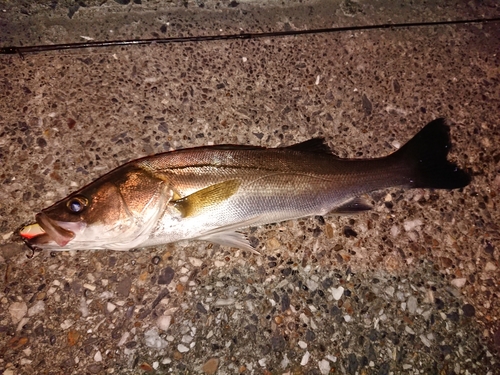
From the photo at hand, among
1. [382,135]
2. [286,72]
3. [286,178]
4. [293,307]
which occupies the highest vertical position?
[286,72]

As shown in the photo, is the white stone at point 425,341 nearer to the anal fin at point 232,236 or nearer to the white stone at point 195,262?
the anal fin at point 232,236

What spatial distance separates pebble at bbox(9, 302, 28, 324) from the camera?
210cm

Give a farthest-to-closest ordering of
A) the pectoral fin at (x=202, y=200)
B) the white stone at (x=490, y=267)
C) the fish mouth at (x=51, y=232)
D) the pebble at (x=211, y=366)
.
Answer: the white stone at (x=490, y=267) < the pebble at (x=211, y=366) < the pectoral fin at (x=202, y=200) < the fish mouth at (x=51, y=232)

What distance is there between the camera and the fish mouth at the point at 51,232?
71.6 inches

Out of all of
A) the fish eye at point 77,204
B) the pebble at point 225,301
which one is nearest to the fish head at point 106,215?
the fish eye at point 77,204

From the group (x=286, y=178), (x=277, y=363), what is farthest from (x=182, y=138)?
(x=277, y=363)

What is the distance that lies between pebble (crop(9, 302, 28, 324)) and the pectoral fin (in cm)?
115

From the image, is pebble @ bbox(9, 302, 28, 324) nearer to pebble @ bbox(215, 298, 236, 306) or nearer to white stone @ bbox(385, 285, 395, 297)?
pebble @ bbox(215, 298, 236, 306)

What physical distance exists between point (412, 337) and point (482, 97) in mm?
2004

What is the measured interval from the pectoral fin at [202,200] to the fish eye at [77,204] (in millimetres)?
488

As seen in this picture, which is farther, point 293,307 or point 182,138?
point 182,138

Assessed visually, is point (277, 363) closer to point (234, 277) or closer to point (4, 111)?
point (234, 277)

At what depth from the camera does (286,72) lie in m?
2.73

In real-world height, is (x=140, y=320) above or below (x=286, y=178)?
below
